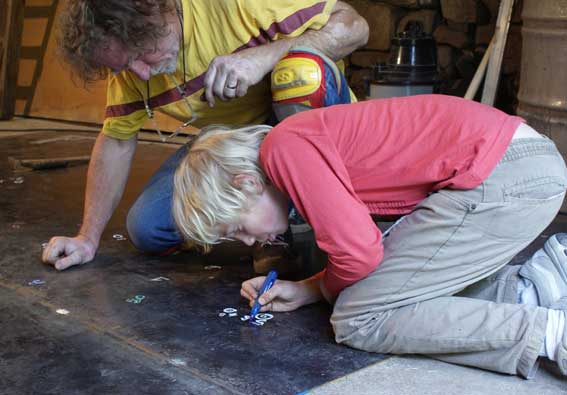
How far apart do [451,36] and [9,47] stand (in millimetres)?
3487

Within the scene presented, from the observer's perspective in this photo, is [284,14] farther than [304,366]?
Yes

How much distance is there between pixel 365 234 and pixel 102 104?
400 cm

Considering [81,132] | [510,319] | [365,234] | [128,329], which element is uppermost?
[365,234]

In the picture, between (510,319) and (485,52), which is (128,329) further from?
(485,52)

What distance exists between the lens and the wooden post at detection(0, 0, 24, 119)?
565 centimetres

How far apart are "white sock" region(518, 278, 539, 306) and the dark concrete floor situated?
32cm

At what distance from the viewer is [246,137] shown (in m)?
1.58

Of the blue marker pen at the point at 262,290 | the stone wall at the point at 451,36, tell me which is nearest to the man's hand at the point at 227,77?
the blue marker pen at the point at 262,290

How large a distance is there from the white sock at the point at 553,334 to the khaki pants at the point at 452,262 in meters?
0.06

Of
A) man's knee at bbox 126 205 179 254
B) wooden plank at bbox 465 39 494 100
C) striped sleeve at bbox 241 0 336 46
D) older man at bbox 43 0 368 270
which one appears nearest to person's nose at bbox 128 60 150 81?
older man at bbox 43 0 368 270

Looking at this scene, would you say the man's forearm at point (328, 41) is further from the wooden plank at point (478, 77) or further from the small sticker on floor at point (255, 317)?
the wooden plank at point (478, 77)

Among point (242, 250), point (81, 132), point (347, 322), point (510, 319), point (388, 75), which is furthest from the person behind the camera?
point (81, 132)

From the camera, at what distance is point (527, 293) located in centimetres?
159

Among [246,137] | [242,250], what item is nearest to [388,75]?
[242,250]
